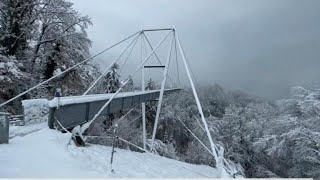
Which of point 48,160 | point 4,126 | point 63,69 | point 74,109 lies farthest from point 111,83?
point 48,160

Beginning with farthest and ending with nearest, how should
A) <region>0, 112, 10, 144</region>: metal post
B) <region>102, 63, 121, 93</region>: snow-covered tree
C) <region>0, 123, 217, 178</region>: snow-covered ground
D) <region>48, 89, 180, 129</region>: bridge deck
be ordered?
<region>102, 63, 121, 93</region>: snow-covered tree < <region>48, 89, 180, 129</region>: bridge deck < <region>0, 112, 10, 144</region>: metal post < <region>0, 123, 217, 178</region>: snow-covered ground

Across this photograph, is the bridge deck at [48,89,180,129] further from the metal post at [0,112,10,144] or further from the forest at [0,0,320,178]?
the forest at [0,0,320,178]

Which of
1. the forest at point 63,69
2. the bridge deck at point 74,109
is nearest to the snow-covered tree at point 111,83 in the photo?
the forest at point 63,69

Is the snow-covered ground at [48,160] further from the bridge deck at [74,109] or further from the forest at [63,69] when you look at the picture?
the forest at [63,69]

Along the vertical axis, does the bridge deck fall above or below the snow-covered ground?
above

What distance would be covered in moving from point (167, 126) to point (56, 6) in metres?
40.8

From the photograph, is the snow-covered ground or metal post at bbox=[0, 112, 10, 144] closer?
the snow-covered ground

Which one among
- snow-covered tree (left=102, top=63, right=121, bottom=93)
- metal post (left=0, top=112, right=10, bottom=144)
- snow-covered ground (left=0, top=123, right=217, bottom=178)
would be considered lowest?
snow-covered ground (left=0, top=123, right=217, bottom=178)

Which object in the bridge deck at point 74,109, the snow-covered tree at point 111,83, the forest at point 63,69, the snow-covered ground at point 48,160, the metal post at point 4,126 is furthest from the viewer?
the snow-covered tree at point 111,83

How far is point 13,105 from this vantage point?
20781 millimetres

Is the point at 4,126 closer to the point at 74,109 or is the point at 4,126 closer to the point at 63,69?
the point at 74,109

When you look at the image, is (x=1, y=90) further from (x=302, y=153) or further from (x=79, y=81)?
(x=302, y=153)

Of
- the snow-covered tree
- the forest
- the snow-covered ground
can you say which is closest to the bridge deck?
the snow-covered ground

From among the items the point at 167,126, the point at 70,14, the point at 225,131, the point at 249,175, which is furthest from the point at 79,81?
the point at 167,126
